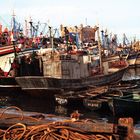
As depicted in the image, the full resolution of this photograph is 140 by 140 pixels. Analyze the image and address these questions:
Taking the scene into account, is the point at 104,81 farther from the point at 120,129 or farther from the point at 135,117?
the point at 120,129

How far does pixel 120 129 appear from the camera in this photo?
21.5 feet

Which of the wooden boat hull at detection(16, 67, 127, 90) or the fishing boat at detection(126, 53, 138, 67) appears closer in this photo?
the wooden boat hull at detection(16, 67, 127, 90)

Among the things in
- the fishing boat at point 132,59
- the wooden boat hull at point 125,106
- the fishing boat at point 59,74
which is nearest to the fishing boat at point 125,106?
the wooden boat hull at point 125,106

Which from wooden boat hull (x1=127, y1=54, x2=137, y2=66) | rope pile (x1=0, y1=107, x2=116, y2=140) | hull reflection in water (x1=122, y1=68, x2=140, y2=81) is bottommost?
rope pile (x1=0, y1=107, x2=116, y2=140)

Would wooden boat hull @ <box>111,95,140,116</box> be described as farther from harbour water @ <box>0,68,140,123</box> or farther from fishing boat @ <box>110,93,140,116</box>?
harbour water @ <box>0,68,140,123</box>

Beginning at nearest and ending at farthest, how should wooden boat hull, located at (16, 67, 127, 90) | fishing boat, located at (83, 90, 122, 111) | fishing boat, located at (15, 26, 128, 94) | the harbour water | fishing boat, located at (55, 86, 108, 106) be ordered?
the harbour water
fishing boat, located at (83, 90, 122, 111)
fishing boat, located at (55, 86, 108, 106)
wooden boat hull, located at (16, 67, 127, 90)
fishing boat, located at (15, 26, 128, 94)

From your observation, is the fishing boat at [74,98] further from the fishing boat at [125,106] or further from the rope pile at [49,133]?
the rope pile at [49,133]

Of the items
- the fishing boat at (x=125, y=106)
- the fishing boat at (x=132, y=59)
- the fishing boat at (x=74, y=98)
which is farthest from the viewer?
the fishing boat at (x=132, y=59)

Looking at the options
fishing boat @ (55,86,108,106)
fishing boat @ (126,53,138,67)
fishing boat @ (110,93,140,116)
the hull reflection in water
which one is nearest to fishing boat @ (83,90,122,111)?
fishing boat @ (55,86,108,106)

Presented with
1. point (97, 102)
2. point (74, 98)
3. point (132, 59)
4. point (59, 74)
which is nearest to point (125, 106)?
point (97, 102)

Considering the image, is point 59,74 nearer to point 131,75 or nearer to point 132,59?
point 131,75

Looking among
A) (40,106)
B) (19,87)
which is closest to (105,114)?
(40,106)

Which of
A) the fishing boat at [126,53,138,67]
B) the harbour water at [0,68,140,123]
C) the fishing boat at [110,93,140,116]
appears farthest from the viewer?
the fishing boat at [126,53,138,67]

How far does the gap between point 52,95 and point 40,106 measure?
276 cm
